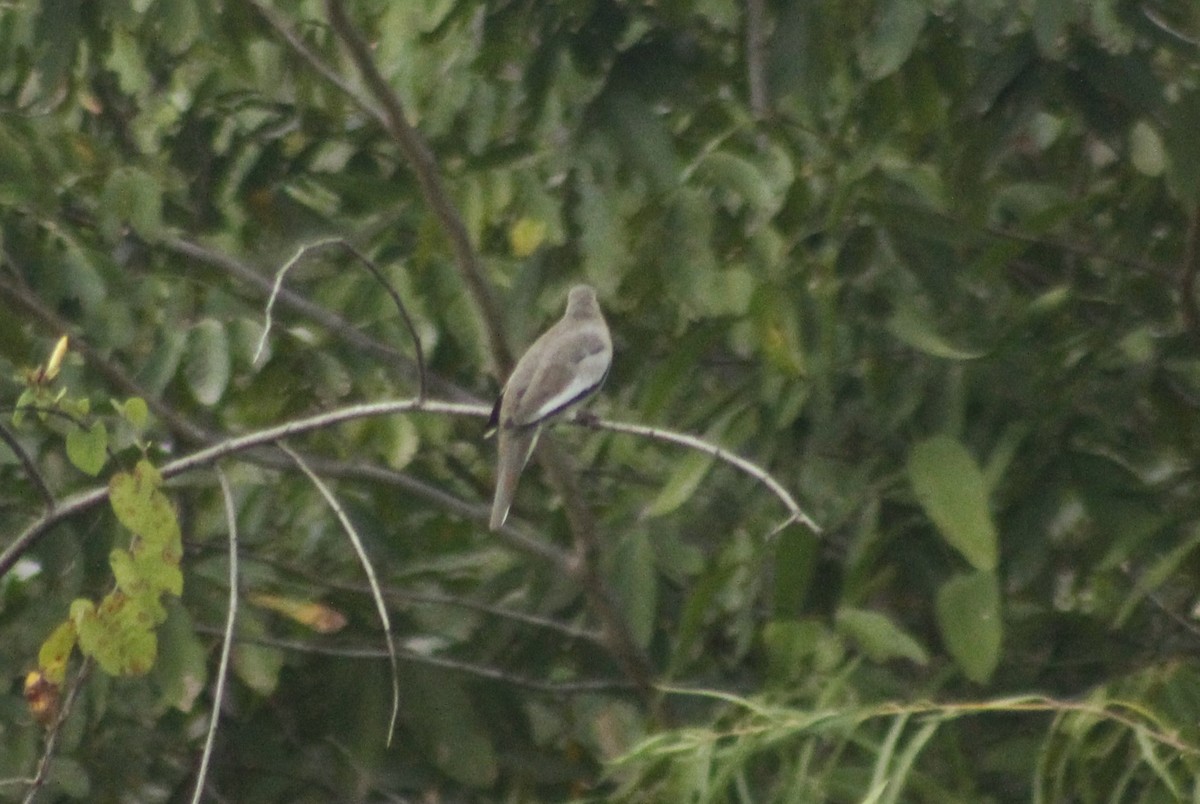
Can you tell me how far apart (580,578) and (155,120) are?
79.1 inches

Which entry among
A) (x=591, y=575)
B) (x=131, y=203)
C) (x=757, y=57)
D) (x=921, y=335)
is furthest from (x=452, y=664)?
(x=757, y=57)

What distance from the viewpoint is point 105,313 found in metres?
4.55

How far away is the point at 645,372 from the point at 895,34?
5.07ft

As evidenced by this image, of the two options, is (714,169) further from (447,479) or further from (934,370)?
(447,479)

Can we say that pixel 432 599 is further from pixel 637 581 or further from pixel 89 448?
pixel 89 448

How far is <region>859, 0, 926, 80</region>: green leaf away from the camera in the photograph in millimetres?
3771

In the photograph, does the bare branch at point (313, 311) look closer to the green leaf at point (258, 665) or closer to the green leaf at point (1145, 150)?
the green leaf at point (258, 665)

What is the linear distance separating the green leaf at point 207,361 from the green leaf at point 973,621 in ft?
5.35

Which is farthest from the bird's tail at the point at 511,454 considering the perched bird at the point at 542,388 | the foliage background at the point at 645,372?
the foliage background at the point at 645,372

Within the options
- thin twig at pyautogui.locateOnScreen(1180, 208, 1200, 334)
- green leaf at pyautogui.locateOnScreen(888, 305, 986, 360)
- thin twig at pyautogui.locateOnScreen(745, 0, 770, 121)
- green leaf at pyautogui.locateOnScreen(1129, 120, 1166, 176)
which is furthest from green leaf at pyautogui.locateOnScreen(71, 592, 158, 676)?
green leaf at pyautogui.locateOnScreen(1129, 120, 1166, 176)

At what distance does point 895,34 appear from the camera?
3791mm

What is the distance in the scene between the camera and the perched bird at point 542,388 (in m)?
4.48

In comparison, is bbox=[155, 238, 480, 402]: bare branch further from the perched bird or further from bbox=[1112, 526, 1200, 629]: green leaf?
bbox=[1112, 526, 1200, 629]: green leaf

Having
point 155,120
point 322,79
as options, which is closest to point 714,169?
point 322,79
